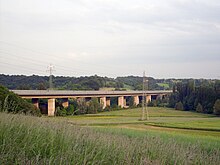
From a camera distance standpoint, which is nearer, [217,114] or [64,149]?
[64,149]

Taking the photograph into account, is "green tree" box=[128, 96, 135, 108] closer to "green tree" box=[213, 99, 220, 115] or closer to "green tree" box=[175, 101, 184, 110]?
"green tree" box=[175, 101, 184, 110]

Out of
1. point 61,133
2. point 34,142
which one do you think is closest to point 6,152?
point 34,142

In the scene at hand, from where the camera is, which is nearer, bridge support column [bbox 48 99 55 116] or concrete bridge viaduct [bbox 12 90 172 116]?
bridge support column [bbox 48 99 55 116]

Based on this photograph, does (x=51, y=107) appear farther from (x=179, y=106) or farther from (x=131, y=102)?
(x=131, y=102)

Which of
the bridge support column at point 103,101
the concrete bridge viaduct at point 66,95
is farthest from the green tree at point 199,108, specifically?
the bridge support column at point 103,101

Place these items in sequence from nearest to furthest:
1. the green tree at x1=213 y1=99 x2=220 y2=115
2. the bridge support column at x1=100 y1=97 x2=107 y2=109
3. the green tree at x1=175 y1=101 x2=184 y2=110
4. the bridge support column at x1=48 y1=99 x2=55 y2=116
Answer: the bridge support column at x1=48 y1=99 x2=55 y2=116 → the green tree at x1=213 y1=99 x2=220 y2=115 → the bridge support column at x1=100 y1=97 x2=107 y2=109 → the green tree at x1=175 y1=101 x2=184 y2=110

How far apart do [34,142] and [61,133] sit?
2.74 ft

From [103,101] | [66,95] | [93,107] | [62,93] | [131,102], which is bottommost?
[131,102]

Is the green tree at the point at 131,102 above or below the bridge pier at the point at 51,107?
below

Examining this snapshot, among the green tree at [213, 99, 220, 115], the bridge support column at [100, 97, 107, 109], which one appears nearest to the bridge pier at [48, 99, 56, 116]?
the bridge support column at [100, 97, 107, 109]

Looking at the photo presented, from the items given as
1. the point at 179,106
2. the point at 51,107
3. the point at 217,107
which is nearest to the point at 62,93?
the point at 51,107

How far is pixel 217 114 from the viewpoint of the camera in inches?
3465

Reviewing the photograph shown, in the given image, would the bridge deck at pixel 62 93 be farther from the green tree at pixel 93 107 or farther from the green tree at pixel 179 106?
the green tree at pixel 179 106

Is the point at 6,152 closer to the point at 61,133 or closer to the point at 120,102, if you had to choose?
the point at 61,133
